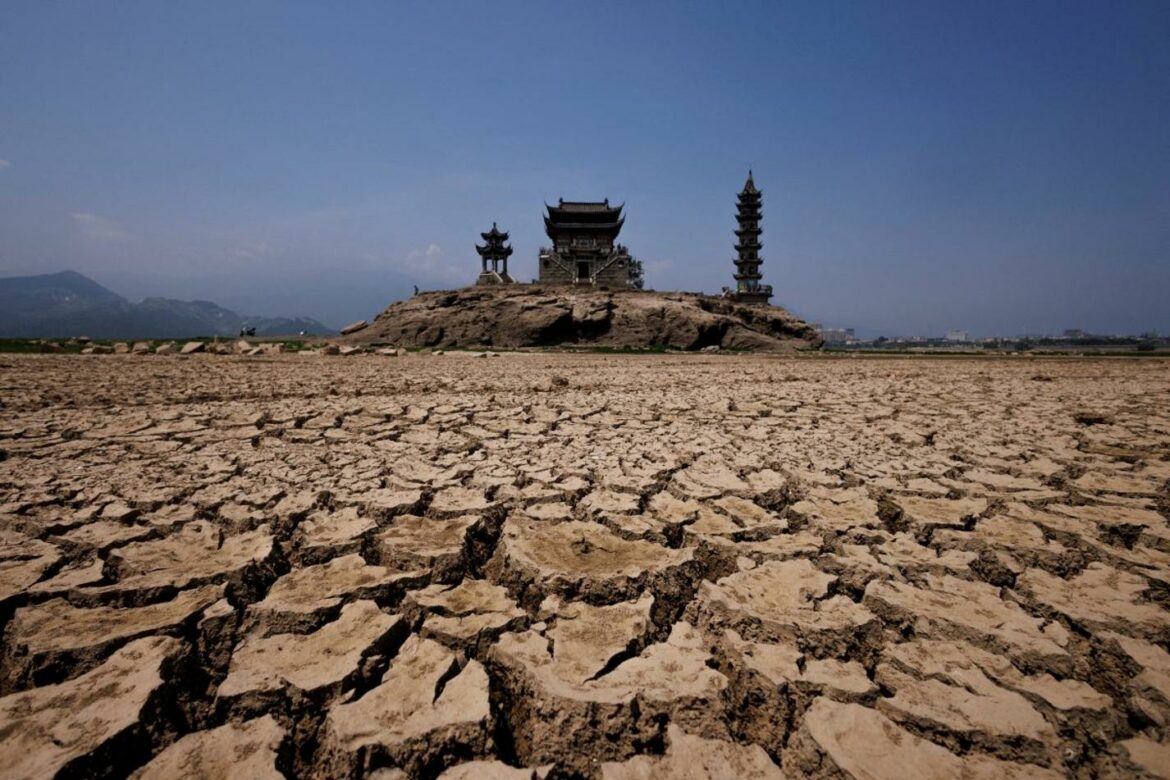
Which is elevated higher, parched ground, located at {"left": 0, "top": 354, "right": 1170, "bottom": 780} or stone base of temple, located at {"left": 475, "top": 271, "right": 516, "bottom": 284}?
stone base of temple, located at {"left": 475, "top": 271, "right": 516, "bottom": 284}

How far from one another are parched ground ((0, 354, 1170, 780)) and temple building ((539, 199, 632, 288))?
90.1 feet

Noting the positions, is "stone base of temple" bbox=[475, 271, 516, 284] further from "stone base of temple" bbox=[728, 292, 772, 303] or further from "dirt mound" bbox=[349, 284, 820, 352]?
"stone base of temple" bbox=[728, 292, 772, 303]

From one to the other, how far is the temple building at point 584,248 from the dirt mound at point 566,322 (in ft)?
22.4

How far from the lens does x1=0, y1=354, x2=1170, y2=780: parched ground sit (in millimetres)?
935

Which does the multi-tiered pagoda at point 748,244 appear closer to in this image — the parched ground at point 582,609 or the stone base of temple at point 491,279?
the stone base of temple at point 491,279

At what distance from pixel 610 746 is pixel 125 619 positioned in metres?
1.39

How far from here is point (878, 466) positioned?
2.62 metres

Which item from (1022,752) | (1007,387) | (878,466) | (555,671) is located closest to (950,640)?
(1022,752)

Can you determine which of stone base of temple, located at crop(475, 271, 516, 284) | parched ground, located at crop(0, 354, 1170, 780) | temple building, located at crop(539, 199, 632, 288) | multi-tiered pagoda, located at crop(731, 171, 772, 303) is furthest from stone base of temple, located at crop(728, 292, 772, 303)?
parched ground, located at crop(0, 354, 1170, 780)

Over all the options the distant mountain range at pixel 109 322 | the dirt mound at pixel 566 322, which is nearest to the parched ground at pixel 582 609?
Result: the dirt mound at pixel 566 322

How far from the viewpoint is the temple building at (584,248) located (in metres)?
29.8

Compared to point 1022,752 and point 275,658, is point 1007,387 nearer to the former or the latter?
point 1022,752

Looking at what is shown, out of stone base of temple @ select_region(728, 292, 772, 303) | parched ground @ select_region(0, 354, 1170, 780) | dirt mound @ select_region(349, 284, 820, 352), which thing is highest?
stone base of temple @ select_region(728, 292, 772, 303)

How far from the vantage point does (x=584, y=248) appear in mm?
31719
